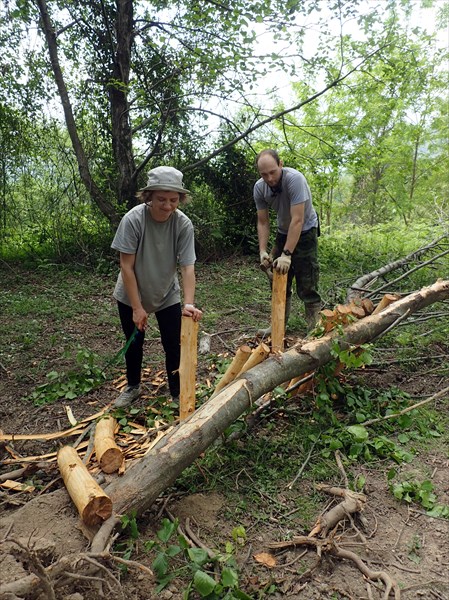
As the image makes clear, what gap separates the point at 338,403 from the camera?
3.44m

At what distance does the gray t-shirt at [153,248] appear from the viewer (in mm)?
2914

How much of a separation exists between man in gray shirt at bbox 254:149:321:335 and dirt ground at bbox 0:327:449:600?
1943mm

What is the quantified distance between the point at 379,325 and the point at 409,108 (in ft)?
48.2

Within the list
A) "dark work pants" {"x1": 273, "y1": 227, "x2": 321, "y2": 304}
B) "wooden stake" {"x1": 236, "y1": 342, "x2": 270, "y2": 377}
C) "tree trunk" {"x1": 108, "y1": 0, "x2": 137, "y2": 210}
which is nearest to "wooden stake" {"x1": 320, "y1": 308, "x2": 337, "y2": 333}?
"wooden stake" {"x1": 236, "y1": 342, "x2": 270, "y2": 377}

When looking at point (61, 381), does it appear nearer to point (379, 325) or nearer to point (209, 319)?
point (209, 319)

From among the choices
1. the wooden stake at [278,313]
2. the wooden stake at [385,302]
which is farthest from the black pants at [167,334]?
the wooden stake at [385,302]

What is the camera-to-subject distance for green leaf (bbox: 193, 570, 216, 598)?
175 cm

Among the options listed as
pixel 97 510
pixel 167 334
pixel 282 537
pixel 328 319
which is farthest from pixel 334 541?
pixel 167 334

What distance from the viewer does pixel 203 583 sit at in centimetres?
176

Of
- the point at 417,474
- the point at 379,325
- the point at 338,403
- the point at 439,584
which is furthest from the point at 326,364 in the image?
the point at 439,584

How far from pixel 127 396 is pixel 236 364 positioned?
1113mm

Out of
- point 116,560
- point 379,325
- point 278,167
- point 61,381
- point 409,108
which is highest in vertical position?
point 409,108

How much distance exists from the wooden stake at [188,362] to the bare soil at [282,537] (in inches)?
22.9

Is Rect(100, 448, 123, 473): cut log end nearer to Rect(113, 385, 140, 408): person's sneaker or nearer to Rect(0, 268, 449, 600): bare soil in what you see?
Rect(0, 268, 449, 600): bare soil
